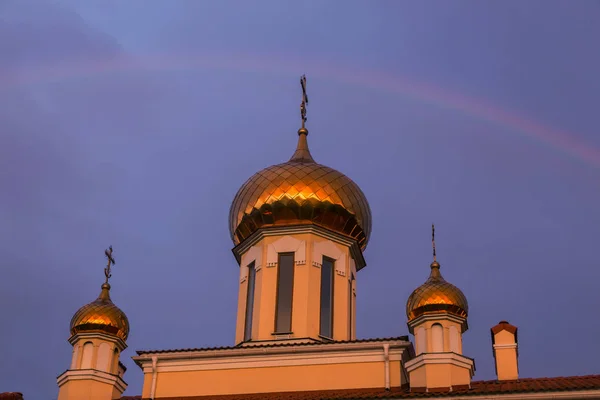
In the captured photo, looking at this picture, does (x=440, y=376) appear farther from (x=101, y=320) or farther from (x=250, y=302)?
(x=101, y=320)

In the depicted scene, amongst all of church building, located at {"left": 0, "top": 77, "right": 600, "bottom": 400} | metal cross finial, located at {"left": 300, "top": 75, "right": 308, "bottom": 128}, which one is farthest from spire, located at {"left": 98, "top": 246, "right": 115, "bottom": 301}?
metal cross finial, located at {"left": 300, "top": 75, "right": 308, "bottom": 128}

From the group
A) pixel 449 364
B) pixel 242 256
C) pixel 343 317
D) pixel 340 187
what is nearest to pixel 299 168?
pixel 340 187

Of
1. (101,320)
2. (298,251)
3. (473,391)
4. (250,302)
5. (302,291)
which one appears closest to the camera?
(473,391)

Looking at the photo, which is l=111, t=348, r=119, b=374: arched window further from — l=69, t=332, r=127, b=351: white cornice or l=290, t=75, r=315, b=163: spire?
l=290, t=75, r=315, b=163: spire

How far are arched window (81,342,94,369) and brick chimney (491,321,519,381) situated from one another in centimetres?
974

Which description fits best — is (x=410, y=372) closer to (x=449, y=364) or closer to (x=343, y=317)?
(x=449, y=364)

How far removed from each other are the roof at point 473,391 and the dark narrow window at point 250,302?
3.07 metres

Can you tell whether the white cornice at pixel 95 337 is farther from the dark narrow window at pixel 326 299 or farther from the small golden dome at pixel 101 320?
the dark narrow window at pixel 326 299

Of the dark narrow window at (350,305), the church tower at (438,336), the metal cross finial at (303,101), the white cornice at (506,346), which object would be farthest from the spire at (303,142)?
the white cornice at (506,346)

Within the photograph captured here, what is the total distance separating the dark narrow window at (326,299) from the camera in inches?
936

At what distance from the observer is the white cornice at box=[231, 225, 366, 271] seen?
2472 centimetres

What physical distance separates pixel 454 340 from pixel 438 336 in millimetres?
365

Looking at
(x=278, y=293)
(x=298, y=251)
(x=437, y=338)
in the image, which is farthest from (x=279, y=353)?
(x=437, y=338)

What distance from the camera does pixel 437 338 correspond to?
2067cm
